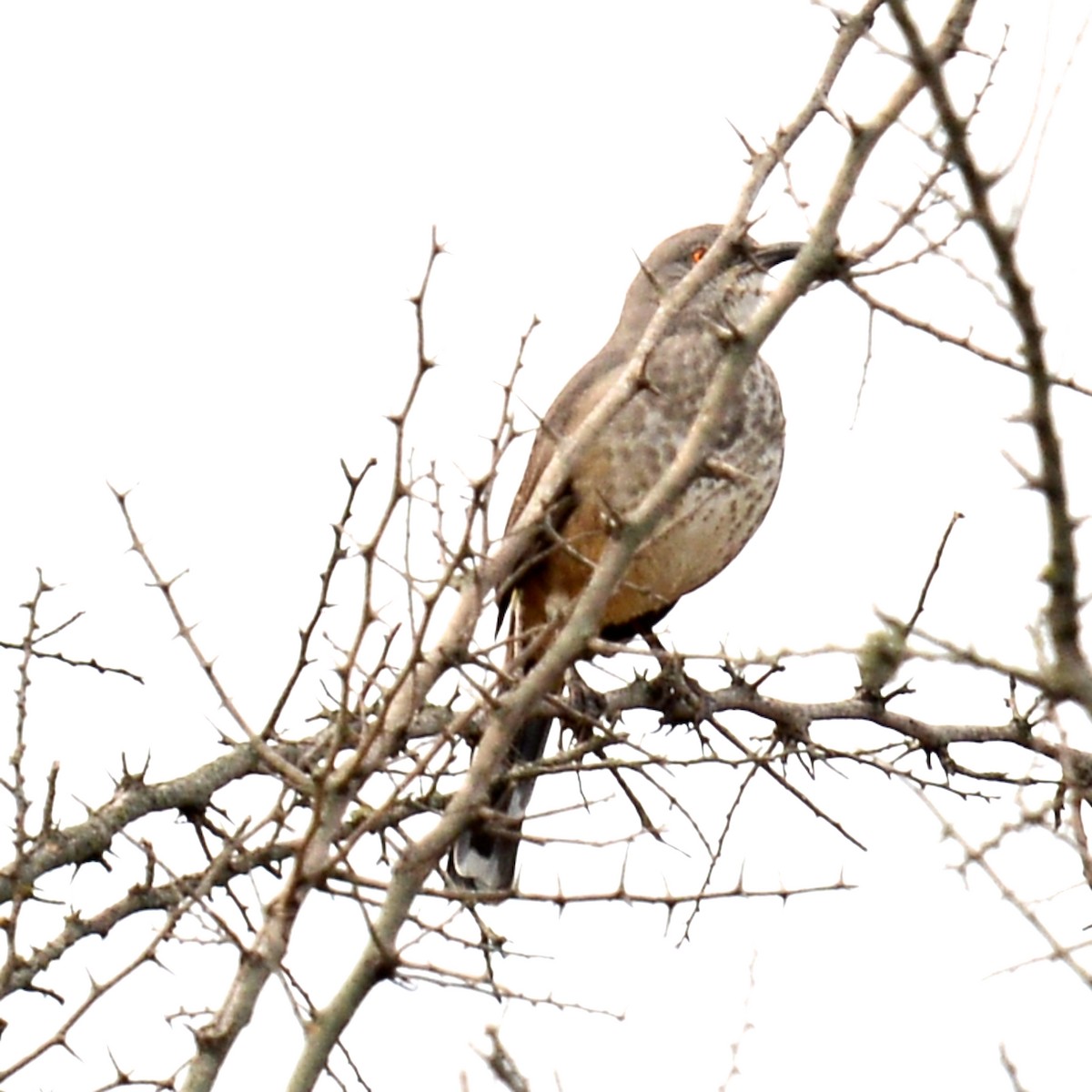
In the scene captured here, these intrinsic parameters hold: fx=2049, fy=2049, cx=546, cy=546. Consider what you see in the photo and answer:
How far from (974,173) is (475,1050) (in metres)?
1.14

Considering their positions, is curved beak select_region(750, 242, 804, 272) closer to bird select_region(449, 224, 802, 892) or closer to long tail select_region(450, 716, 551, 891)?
bird select_region(449, 224, 802, 892)

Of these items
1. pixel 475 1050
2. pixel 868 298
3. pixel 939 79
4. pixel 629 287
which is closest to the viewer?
pixel 939 79

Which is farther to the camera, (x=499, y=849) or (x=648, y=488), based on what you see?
(x=499, y=849)

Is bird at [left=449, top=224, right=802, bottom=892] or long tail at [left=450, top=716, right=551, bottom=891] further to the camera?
long tail at [left=450, top=716, right=551, bottom=891]

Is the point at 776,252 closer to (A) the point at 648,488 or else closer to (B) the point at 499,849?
(A) the point at 648,488

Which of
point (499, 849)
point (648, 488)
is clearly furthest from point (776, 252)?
point (499, 849)

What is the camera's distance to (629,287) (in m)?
6.65

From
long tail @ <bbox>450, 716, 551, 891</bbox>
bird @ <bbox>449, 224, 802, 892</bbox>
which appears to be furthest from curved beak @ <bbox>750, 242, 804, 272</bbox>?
long tail @ <bbox>450, 716, 551, 891</bbox>

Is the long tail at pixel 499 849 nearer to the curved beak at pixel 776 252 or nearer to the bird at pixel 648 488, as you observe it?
the bird at pixel 648 488

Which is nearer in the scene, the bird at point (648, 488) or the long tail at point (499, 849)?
the bird at point (648, 488)

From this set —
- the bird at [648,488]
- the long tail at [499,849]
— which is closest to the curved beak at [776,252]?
the bird at [648,488]

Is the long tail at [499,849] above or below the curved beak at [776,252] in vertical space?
below

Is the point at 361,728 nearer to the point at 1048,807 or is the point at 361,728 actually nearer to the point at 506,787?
the point at 506,787

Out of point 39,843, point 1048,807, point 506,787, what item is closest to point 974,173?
point 1048,807
